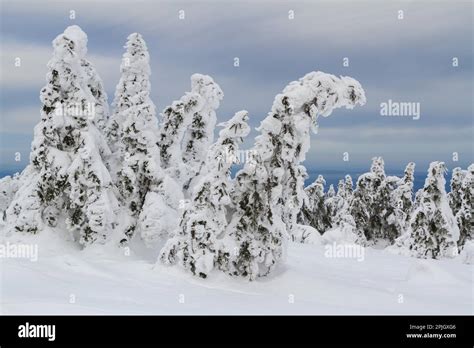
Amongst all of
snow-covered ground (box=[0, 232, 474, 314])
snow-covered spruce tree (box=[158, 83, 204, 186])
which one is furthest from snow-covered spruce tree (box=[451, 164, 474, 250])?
snow-covered spruce tree (box=[158, 83, 204, 186])

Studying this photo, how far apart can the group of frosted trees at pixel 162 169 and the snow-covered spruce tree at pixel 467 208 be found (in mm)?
17166

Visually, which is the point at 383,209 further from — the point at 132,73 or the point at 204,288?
the point at 204,288

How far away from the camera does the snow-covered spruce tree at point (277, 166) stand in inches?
635

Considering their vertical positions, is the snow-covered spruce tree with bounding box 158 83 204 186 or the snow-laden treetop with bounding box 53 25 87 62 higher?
the snow-laden treetop with bounding box 53 25 87 62

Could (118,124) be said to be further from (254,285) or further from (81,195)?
(254,285)

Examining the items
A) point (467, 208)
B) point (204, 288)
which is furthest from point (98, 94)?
point (467, 208)

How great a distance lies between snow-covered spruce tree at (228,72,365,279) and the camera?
16.1m

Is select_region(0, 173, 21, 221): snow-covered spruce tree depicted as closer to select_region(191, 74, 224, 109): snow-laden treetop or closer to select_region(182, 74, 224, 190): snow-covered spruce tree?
select_region(182, 74, 224, 190): snow-covered spruce tree

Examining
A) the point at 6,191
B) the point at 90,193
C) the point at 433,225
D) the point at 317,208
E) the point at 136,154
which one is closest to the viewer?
the point at 90,193

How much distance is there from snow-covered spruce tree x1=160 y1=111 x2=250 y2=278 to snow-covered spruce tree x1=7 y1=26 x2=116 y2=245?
5052 millimetres

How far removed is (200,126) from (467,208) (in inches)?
1202

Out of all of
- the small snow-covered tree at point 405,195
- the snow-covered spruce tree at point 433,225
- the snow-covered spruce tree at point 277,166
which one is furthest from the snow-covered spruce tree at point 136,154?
the small snow-covered tree at point 405,195

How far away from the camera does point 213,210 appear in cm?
1662
